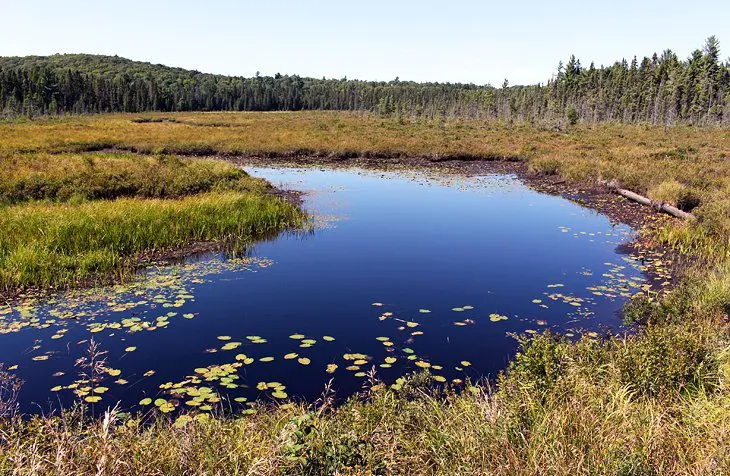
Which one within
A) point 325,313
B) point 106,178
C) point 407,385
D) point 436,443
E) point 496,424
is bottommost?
point 325,313

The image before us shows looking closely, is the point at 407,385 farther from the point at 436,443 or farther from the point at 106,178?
the point at 106,178

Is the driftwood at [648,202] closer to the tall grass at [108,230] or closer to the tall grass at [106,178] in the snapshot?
the tall grass at [108,230]

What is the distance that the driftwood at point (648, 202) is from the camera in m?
17.3

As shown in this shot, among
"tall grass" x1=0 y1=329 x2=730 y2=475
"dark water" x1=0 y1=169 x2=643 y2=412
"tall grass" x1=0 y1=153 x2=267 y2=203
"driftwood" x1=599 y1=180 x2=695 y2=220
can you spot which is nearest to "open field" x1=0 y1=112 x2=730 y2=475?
"tall grass" x1=0 y1=329 x2=730 y2=475

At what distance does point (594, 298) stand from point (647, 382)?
5.49 metres

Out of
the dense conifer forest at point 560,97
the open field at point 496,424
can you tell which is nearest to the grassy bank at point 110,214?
the open field at point 496,424

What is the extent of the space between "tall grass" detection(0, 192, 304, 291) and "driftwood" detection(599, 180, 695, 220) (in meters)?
14.1

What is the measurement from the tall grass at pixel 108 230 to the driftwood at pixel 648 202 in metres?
14.1

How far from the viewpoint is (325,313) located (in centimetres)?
961

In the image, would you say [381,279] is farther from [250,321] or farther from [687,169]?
[687,169]


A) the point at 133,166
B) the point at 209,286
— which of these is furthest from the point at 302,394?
the point at 133,166

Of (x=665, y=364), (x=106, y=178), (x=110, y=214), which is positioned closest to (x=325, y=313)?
(x=665, y=364)

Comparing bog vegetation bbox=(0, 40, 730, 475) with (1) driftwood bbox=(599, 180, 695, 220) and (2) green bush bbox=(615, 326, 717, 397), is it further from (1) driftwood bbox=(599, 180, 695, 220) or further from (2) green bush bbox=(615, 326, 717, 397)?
(1) driftwood bbox=(599, 180, 695, 220)

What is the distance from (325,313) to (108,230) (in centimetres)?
708
